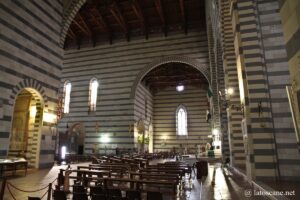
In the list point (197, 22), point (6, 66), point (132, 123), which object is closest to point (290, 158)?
point (6, 66)

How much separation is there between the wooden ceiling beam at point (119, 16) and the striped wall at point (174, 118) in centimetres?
1176

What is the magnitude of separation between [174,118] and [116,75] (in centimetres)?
1187

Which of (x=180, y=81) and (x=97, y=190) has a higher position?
(x=180, y=81)

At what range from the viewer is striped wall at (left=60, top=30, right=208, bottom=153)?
2194 centimetres

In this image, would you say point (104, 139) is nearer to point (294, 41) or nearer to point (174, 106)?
point (174, 106)

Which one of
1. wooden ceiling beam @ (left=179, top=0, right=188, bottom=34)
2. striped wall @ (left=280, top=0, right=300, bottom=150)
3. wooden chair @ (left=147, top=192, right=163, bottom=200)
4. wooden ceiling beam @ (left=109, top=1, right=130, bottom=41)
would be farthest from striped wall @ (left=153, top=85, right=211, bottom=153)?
striped wall @ (left=280, top=0, right=300, bottom=150)

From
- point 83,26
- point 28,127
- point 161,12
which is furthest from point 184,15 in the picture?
point 28,127

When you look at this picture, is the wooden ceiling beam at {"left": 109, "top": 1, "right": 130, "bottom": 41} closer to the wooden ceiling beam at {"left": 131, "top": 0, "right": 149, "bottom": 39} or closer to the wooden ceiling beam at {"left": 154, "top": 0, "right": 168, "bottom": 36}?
the wooden ceiling beam at {"left": 131, "top": 0, "right": 149, "bottom": 39}

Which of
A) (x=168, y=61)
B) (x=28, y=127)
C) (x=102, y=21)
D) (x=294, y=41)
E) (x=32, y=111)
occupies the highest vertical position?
(x=102, y=21)

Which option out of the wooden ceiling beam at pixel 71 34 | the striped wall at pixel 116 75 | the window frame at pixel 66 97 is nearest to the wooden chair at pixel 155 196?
the striped wall at pixel 116 75

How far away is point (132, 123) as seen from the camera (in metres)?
21.8

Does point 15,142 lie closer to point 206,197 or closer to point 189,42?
point 206,197

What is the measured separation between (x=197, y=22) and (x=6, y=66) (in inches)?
707

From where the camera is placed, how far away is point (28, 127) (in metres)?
12.7
